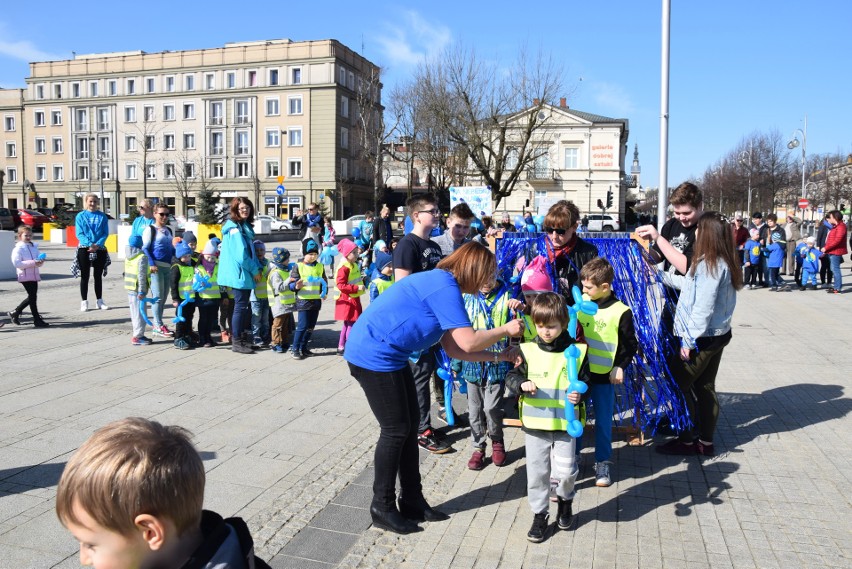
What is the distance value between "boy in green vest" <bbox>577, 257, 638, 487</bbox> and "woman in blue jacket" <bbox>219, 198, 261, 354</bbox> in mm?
4778

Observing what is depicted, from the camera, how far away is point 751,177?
48531mm

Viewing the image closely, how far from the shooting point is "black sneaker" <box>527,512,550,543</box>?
152 inches

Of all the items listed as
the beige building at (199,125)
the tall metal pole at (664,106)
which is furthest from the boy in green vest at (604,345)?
the beige building at (199,125)

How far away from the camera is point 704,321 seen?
5031 millimetres

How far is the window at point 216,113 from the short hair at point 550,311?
6767 cm

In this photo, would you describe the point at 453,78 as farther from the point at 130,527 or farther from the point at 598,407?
the point at 130,527

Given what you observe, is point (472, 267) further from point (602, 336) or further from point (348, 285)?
point (348, 285)

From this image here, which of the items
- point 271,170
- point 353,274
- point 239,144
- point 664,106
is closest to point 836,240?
point 664,106

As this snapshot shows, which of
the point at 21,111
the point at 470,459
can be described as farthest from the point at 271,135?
the point at 470,459

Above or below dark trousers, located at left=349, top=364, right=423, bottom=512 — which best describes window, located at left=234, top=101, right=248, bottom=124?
above

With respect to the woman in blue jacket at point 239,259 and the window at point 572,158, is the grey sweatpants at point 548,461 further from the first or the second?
the window at point 572,158

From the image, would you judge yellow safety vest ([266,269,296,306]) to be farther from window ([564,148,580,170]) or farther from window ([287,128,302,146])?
window ([564,148,580,170])

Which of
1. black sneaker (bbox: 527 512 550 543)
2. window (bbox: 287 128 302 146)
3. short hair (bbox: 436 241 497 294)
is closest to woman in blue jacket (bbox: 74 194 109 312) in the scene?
short hair (bbox: 436 241 497 294)

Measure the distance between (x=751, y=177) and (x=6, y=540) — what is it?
52101 millimetres
